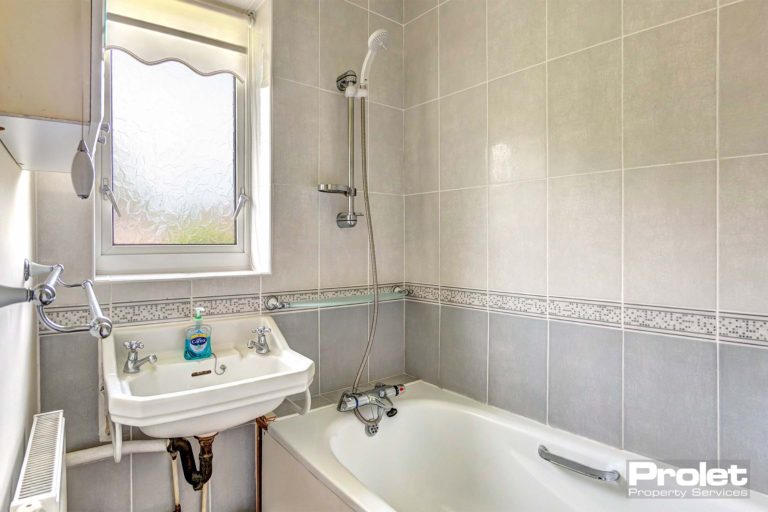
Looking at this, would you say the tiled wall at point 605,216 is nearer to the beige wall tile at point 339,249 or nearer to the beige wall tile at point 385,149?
the beige wall tile at point 385,149

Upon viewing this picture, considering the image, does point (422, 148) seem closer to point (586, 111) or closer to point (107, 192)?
point (586, 111)

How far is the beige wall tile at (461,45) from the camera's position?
5.89ft

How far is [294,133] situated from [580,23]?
1.14 m

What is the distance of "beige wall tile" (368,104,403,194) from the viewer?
2.03 m

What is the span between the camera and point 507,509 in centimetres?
157

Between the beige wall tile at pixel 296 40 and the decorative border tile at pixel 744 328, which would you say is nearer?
the decorative border tile at pixel 744 328

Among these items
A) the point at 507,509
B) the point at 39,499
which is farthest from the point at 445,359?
the point at 39,499

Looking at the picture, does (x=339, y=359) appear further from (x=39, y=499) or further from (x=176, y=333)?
(x=39, y=499)

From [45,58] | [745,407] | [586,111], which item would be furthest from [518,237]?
[45,58]

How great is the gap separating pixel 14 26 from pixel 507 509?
1848 millimetres

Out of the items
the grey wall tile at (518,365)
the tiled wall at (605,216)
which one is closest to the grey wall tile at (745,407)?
the tiled wall at (605,216)

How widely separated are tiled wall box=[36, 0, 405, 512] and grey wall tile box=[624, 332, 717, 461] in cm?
107

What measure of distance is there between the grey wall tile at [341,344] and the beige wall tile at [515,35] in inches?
47.2

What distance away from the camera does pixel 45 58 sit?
1.81 feet
